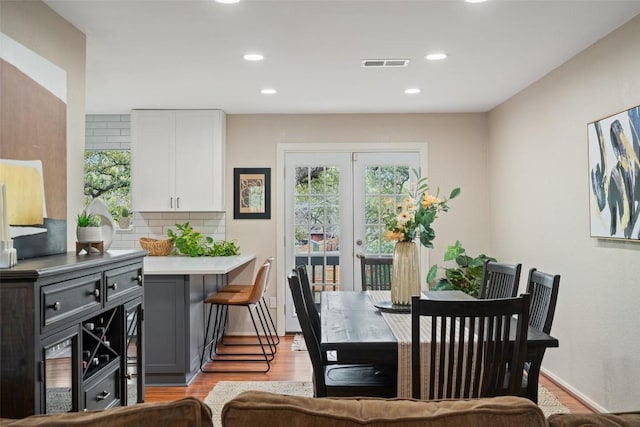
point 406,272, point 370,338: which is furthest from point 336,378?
point 406,272

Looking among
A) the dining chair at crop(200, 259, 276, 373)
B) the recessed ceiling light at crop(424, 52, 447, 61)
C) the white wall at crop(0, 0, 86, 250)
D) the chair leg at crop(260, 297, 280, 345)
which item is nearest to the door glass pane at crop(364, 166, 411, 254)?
the chair leg at crop(260, 297, 280, 345)

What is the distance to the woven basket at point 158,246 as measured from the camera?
17.9ft

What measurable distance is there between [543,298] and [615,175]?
1015 mm

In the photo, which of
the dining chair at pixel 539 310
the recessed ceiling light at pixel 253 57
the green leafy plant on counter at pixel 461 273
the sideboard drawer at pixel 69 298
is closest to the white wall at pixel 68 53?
the sideboard drawer at pixel 69 298

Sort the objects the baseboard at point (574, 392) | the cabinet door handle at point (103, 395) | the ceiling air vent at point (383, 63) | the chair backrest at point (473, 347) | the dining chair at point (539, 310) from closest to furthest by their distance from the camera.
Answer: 1. the chair backrest at point (473, 347)
2. the cabinet door handle at point (103, 395)
3. the dining chair at point (539, 310)
4. the baseboard at point (574, 392)
5. the ceiling air vent at point (383, 63)

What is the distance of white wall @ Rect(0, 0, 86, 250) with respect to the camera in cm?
254

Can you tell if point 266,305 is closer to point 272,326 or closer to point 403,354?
point 272,326

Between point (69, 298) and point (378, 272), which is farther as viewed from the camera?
point (378, 272)

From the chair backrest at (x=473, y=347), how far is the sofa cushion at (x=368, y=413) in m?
0.88

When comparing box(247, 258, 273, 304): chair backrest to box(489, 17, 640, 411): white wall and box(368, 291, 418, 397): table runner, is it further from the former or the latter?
box(489, 17, 640, 411): white wall

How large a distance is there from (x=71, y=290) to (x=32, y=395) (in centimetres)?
42

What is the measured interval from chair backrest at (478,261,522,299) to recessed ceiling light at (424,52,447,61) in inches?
57.4

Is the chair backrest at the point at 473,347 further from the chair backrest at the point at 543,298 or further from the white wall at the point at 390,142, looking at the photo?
the white wall at the point at 390,142

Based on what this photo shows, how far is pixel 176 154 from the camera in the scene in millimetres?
5410
